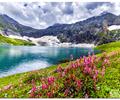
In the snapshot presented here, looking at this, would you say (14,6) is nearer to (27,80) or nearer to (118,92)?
(27,80)

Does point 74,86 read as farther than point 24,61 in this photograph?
No

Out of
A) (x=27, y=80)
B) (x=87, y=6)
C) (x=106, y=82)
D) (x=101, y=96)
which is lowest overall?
(x=101, y=96)

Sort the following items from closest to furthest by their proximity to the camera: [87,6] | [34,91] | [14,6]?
[34,91]
[87,6]
[14,6]

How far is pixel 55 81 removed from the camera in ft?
46.6

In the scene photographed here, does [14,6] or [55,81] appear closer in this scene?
[55,81]

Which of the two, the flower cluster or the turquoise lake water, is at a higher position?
the turquoise lake water

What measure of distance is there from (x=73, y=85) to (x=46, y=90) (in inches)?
54.4

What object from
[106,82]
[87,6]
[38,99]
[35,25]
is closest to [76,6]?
[87,6]

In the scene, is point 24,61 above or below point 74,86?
above

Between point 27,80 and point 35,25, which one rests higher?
point 35,25

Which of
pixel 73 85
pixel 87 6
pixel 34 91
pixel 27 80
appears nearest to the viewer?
pixel 73 85

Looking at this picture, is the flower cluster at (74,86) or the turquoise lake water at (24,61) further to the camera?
the turquoise lake water at (24,61)

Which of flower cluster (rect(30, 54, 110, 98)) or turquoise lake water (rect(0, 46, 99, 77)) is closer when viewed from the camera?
flower cluster (rect(30, 54, 110, 98))

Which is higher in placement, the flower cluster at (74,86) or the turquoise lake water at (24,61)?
the turquoise lake water at (24,61)
